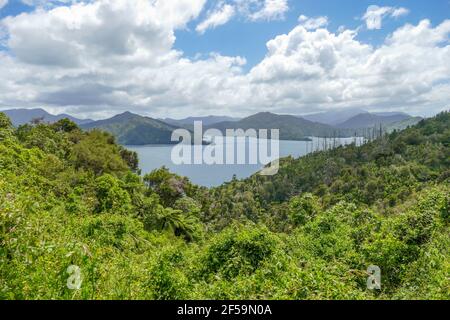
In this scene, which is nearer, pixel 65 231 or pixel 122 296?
pixel 122 296

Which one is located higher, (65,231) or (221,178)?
(65,231)

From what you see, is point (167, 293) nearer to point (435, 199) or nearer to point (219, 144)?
point (435, 199)

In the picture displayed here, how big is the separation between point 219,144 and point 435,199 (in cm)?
9271

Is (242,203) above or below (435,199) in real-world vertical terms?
below

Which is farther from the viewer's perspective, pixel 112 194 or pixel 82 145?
pixel 82 145

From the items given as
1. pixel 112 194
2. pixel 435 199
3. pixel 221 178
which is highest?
pixel 435 199

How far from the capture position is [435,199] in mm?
11375

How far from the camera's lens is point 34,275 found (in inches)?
187
